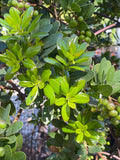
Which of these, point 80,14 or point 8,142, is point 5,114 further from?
point 80,14

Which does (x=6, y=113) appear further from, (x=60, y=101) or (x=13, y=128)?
(x=60, y=101)

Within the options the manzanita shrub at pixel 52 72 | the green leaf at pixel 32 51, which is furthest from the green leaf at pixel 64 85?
the green leaf at pixel 32 51

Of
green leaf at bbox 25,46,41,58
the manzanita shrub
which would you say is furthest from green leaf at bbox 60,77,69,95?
green leaf at bbox 25,46,41,58

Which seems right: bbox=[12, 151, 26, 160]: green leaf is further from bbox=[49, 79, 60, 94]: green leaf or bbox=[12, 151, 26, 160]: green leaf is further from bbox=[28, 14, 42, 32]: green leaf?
bbox=[28, 14, 42, 32]: green leaf

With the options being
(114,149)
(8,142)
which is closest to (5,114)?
(8,142)

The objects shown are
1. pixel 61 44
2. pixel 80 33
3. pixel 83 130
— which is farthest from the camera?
pixel 80 33

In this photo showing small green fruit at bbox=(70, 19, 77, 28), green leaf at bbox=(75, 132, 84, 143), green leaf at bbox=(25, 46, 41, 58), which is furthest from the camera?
small green fruit at bbox=(70, 19, 77, 28)

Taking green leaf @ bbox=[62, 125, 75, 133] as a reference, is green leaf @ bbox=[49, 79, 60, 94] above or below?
above

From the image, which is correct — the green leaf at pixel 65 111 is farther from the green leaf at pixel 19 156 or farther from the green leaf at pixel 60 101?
the green leaf at pixel 19 156
